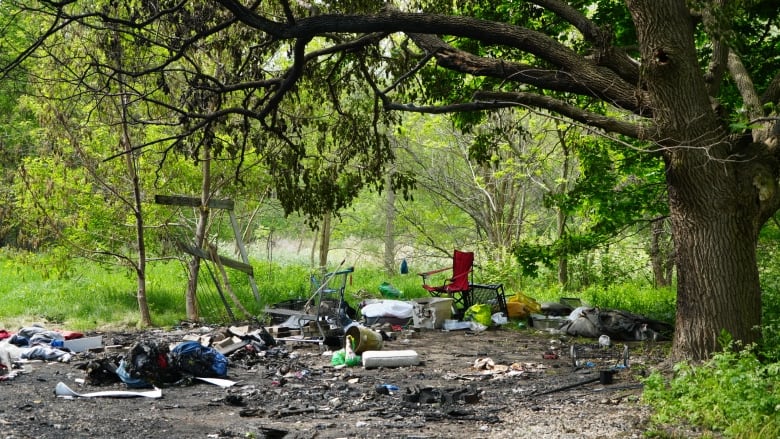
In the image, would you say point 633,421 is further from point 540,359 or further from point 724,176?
point 540,359

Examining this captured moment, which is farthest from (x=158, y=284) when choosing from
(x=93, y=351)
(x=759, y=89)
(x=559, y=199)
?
(x=759, y=89)

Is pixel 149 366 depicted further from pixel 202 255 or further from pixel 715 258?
pixel 715 258

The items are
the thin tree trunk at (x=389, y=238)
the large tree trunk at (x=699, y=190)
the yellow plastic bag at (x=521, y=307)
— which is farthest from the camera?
the thin tree trunk at (x=389, y=238)

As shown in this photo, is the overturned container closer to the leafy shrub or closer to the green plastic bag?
the green plastic bag

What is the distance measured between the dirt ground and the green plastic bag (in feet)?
6.75

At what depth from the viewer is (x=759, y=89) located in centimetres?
962

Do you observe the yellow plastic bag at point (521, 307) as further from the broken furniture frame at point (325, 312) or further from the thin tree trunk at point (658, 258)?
the thin tree trunk at point (658, 258)

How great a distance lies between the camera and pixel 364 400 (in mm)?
6953

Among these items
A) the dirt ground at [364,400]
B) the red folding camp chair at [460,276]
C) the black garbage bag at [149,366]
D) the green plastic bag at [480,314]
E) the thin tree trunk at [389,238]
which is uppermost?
the thin tree trunk at [389,238]

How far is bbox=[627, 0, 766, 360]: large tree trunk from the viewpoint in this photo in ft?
21.8

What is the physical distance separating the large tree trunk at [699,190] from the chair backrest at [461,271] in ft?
20.3

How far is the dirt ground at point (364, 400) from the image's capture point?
18.5 ft

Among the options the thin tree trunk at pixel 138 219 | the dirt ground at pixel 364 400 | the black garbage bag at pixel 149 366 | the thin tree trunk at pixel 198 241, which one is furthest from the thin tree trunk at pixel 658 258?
the black garbage bag at pixel 149 366

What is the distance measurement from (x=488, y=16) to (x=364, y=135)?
2629 millimetres
